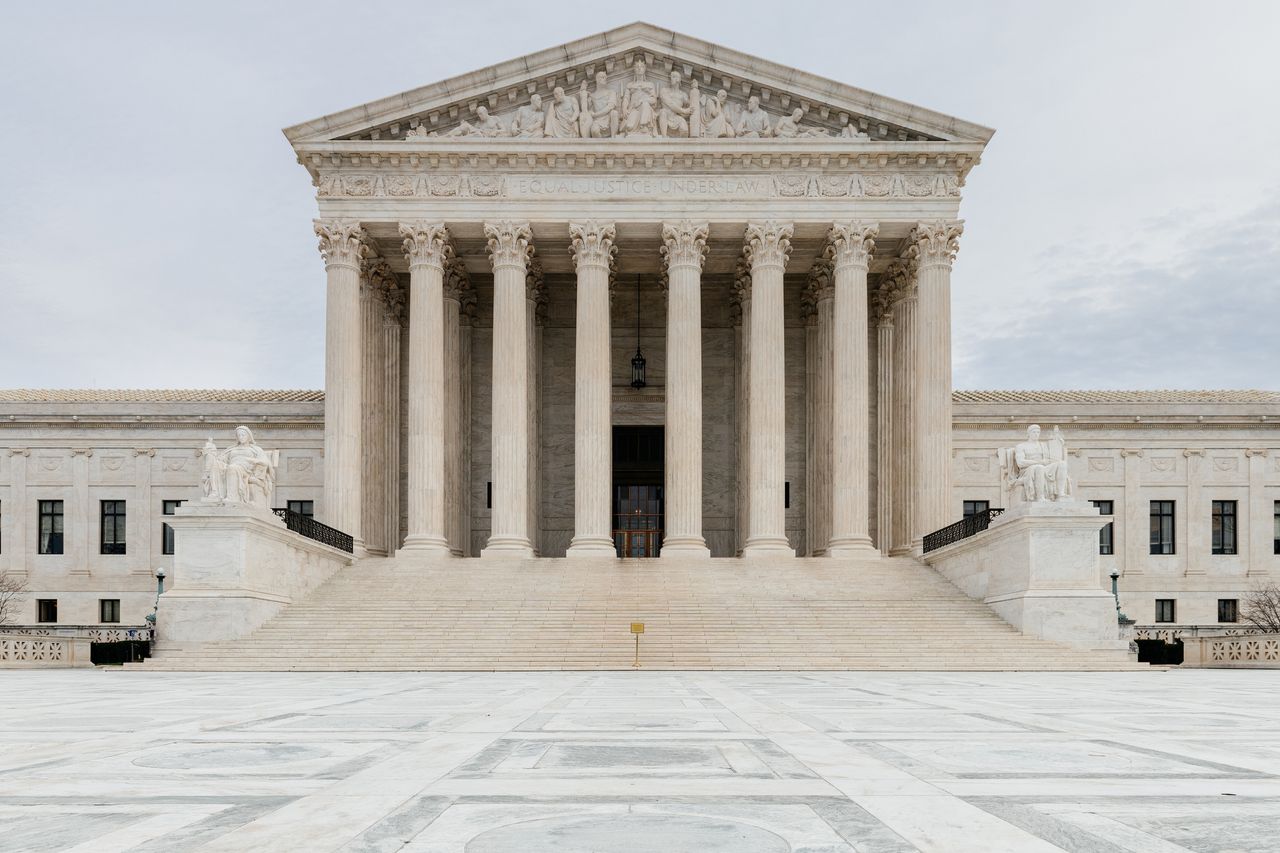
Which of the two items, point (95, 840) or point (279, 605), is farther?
point (279, 605)

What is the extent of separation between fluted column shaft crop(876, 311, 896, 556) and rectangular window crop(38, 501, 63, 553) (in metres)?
36.0

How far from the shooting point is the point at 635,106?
43906 millimetres

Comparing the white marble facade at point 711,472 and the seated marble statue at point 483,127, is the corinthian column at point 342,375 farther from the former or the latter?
the white marble facade at point 711,472

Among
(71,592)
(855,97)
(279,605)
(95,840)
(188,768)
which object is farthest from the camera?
(71,592)

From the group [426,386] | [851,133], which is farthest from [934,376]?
Result: [426,386]

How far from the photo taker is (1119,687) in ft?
66.7

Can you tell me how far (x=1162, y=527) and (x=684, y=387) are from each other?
81.5 feet

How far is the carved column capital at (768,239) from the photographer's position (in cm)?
4341

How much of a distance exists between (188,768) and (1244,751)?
27.0ft

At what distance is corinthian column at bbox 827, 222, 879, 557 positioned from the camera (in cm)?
4266

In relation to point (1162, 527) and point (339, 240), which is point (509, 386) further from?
point (1162, 527)

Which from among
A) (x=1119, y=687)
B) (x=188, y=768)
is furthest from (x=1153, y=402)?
(x=188, y=768)

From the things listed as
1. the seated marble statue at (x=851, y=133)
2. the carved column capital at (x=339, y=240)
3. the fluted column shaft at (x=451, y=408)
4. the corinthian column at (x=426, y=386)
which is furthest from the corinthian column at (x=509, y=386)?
the seated marble statue at (x=851, y=133)

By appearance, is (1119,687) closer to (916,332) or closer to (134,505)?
(916,332)
